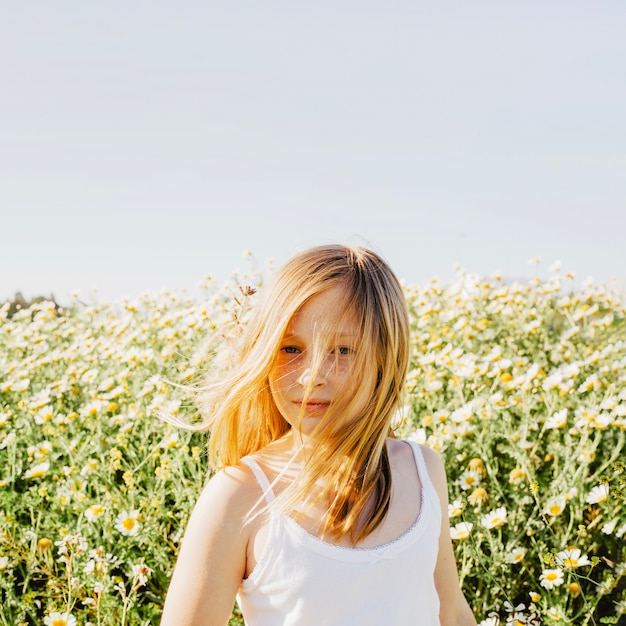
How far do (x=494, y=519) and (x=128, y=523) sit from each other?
1.03 metres

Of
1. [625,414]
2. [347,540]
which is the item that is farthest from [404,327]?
[625,414]

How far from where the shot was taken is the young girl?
1.19 m

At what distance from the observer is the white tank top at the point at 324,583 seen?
3.91 feet

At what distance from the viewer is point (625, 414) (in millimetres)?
2590

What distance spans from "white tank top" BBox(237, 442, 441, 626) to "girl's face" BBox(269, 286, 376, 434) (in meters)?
0.13

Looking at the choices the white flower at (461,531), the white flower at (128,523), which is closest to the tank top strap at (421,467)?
the white flower at (461,531)

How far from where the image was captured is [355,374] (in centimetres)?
126

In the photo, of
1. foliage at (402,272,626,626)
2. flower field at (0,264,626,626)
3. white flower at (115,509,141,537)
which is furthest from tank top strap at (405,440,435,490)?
white flower at (115,509,141,537)

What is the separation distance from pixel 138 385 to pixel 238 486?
2.13m

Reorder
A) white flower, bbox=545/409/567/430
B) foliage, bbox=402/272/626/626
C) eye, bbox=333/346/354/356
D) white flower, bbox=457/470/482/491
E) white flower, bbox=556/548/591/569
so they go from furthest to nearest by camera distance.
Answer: white flower, bbox=545/409/567/430 → white flower, bbox=457/470/482/491 → foliage, bbox=402/272/626/626 → white flower, bbox=556/548/591/569 → eye, bbox=333/346/354/356

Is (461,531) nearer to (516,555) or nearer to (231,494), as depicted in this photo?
(516,555)

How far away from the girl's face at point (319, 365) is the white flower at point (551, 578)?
1.02 metres

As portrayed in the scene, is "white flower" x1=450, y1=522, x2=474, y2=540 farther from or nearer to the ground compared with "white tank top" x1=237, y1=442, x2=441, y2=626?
nearer to the ground

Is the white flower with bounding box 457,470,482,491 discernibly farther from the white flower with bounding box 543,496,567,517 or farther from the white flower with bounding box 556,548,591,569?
the white flower with bounding box 556,548,591,569
